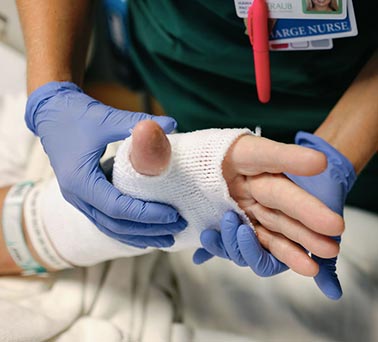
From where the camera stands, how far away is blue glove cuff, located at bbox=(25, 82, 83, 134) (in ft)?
2.98

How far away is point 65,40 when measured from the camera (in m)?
1.01

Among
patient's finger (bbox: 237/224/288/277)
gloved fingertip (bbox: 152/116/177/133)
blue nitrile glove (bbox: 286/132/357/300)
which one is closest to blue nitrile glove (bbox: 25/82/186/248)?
gloved fingertip (bbox: 152/116/177/133)

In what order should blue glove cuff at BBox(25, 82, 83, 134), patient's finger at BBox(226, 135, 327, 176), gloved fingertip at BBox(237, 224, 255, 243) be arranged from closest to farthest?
patient's finger at BBox(226, 135, 327, 176) → gloved fingertip at BBox(237, 224, 255, 243) → blue glove cuff at BBox(25, 82, 83, 134)

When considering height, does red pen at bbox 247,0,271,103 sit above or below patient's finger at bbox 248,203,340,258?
above

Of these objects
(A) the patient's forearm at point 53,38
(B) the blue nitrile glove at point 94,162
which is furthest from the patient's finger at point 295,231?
(A) the patient's forearm at point 53,38

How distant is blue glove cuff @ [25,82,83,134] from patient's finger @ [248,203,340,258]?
1.14 ft

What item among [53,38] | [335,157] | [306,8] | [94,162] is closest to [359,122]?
[335,157]

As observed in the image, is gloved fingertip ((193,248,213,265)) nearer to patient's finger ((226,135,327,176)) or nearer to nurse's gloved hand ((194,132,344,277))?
nurse's gloved hand ((194,132,344,277))

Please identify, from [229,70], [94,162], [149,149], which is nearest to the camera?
[149,149]

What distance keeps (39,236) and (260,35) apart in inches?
19.5

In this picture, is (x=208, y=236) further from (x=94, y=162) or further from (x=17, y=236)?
(x=17, y=236)

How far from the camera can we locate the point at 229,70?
1051 millimetres

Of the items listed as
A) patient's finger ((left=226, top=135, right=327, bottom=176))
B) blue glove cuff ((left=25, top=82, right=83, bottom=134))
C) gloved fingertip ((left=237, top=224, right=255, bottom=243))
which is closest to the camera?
patient's finger ((left=226, top=135, right=327, bottom=176))

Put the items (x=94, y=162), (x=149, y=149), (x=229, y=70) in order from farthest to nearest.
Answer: (x=229, y=70)
(x=94, y=162)
(x=149, y=149)
